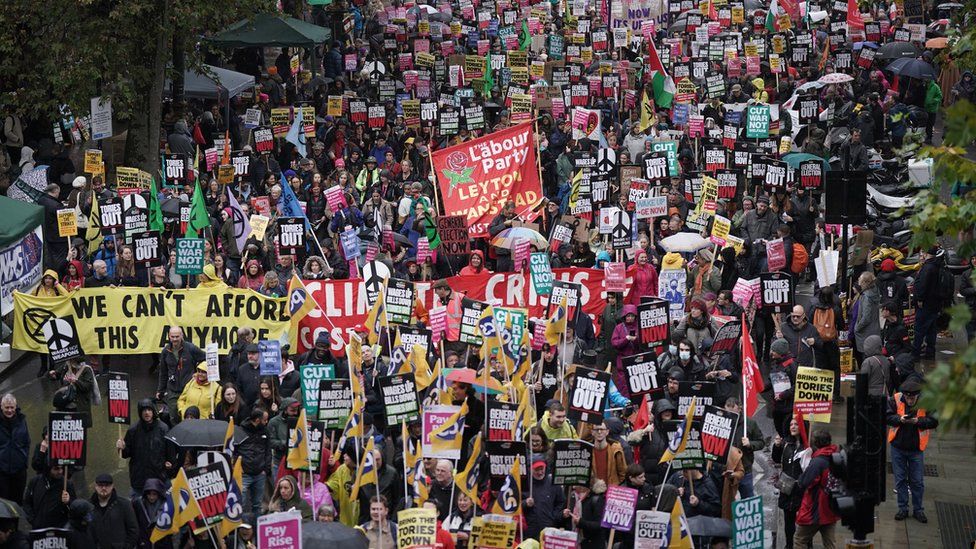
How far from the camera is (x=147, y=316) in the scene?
64.3 ft

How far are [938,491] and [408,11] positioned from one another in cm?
2701

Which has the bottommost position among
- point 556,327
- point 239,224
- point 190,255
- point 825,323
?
point 825,323

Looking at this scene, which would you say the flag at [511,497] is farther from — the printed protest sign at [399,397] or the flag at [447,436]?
the printed protest sign at [399,397]

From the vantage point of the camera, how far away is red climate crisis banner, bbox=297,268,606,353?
19328 millimetres

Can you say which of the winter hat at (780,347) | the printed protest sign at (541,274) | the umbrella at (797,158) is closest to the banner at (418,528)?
the winter hat at (780,347)

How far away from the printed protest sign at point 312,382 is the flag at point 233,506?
1.92 m

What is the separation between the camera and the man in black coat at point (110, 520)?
46.1 ft

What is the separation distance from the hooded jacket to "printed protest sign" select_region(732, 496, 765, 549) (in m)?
5.72

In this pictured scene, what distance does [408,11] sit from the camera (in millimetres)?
41594

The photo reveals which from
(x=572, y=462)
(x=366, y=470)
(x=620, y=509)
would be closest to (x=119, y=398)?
(x=366, y=470)

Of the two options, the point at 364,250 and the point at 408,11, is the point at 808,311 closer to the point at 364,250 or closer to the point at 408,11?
the point at 364,250

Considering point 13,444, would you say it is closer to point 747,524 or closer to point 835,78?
point 747,524

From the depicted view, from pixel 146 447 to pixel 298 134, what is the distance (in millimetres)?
13502

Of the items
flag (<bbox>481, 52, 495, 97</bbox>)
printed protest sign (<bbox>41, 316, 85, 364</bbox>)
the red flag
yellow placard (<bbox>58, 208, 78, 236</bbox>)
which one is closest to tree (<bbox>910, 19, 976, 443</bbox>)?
the red flag
